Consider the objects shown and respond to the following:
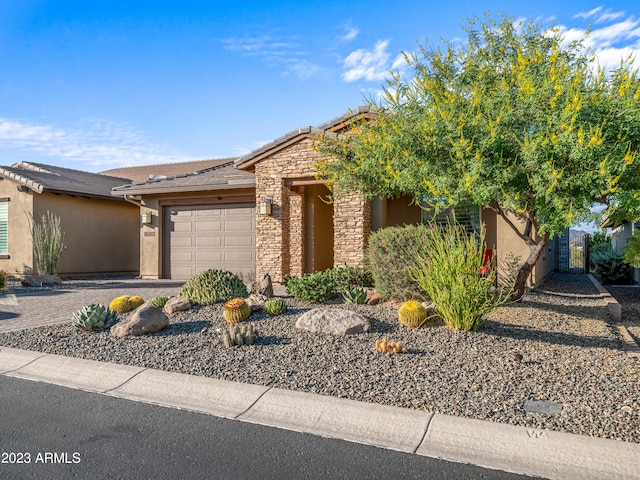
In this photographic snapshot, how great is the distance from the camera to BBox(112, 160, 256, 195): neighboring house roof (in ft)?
47.3

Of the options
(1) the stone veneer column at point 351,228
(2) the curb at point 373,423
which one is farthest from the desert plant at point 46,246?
(2) the curb at point 373,423

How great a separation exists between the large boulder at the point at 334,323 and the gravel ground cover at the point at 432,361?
126 mm

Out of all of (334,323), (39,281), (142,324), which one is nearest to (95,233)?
(39,281)

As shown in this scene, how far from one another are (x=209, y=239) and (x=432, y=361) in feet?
37.9

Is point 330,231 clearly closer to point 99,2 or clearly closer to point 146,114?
point 146,114

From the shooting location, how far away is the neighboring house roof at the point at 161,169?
28.6m

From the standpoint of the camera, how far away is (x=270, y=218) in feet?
42.8

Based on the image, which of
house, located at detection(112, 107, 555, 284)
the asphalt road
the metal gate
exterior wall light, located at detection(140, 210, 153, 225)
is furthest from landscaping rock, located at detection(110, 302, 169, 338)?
the metal gate

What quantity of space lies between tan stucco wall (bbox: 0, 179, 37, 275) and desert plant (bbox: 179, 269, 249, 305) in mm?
10929

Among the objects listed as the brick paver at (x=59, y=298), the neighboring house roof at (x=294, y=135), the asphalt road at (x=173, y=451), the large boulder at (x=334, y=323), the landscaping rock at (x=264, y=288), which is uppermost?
the neighboring house roof at (x=294, y=135)

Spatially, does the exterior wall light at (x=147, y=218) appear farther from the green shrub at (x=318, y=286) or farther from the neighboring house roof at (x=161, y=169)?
the neighboring house roof at (x=161, y=169)

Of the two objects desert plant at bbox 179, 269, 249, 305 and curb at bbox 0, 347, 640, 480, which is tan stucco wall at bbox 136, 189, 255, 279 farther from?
curb at bbox 0, 347, 640, 480

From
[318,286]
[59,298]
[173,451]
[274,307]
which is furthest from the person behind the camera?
[59,298]

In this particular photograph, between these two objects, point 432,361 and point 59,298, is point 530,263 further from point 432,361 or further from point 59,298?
point 59,298
